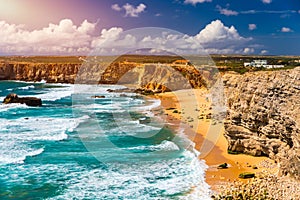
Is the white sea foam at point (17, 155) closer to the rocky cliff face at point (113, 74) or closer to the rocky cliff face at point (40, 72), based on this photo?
the rocky cliff face at point (113, 74)

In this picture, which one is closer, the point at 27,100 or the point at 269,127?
the point at 269,127

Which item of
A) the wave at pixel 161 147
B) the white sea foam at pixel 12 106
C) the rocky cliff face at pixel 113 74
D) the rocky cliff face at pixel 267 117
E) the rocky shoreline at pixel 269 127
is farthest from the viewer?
the rocky cliff face at pixel 113 74

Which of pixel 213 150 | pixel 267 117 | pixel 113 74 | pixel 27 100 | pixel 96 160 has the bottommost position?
pixel 96 160

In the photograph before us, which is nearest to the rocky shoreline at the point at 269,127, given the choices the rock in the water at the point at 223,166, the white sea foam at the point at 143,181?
the white sea foam at the point at 143,181

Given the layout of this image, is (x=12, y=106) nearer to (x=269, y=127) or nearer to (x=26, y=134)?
(x=26, y=134)

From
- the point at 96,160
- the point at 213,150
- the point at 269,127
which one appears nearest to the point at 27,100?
the point at 96,160
